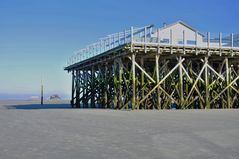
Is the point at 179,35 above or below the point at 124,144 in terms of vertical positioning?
above

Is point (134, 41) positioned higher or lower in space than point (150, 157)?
higher

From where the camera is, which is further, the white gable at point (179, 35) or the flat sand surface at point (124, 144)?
the white gable at point (179, 35)

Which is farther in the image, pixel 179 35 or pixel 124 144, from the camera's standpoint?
pixel 179 35

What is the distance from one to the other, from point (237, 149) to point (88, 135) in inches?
158

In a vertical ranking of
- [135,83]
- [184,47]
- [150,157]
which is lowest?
[150,157]

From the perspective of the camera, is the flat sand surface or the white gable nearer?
the flat sand surface

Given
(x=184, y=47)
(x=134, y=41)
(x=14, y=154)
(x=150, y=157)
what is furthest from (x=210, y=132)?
(x=184, y=47)

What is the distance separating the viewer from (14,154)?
731 centimetres

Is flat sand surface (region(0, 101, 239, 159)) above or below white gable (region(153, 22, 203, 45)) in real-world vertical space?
below

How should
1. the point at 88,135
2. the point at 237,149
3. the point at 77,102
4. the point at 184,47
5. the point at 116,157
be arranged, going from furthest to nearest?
the point at 77,102, the point at 184,47, the point at 88,135, the point at 237,149, the point at 116,157

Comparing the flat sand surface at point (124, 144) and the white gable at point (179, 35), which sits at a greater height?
the white gable at point (179, 35)

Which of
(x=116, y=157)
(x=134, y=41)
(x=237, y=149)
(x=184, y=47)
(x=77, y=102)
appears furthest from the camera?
(x=77, y=102)

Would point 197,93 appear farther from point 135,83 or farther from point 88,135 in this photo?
point 88,135

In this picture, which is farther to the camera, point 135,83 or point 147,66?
point 147,66
